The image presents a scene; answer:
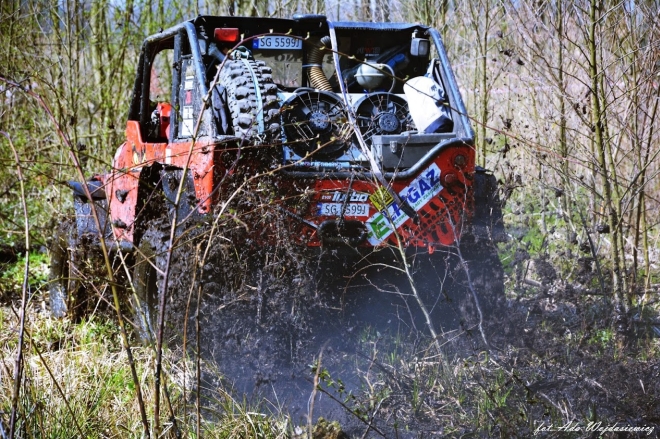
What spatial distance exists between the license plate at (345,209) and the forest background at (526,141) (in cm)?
98

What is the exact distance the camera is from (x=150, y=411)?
385 cm

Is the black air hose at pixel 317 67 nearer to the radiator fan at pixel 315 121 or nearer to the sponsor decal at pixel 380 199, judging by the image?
the radiator fan at pixel 315 121

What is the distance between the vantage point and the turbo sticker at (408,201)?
4934 mm

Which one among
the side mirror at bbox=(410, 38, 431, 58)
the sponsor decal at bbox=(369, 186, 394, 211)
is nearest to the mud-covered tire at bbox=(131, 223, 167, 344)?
the sponsor decal at bbox=(369, 186, 394, 211)

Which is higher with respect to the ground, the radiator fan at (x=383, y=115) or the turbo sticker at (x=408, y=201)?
the radiator fan at (x=383, y=115)

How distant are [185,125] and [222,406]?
1977 mm

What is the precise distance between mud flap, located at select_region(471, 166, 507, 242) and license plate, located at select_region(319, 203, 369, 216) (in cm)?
76

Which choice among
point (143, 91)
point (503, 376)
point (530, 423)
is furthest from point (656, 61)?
point (143, 91)

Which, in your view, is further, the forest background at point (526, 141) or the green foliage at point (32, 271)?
the green foliage at point (32, 271)

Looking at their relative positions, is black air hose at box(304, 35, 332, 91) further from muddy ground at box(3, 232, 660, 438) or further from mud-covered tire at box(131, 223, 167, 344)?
mud-covered tire at box(131, 223, 167, 344)

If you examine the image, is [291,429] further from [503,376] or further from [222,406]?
[503,376]

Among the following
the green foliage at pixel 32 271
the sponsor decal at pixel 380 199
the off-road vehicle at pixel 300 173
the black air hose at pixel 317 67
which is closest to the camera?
the off-road vehicle at pixel 300 173

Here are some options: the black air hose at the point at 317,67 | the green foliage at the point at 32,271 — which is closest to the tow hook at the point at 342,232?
the black air hose at the point at 317,67

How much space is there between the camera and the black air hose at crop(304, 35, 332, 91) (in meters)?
5.87
